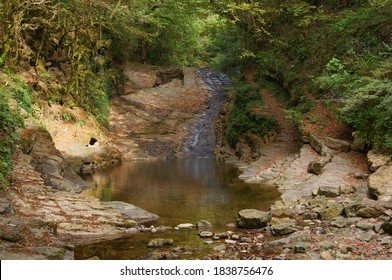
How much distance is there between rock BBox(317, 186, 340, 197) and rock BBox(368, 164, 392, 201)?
31.5 inches

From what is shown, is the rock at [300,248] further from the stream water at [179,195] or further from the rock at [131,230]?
the rock at [131,230]

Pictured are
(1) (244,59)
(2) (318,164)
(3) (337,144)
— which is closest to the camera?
(2) (318,164)

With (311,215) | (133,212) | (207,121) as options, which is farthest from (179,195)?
(207,121)

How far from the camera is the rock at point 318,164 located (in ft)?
41.6

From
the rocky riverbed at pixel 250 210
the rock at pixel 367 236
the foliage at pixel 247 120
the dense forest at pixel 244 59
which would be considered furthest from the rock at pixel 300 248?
the foliage at pixel 247 120

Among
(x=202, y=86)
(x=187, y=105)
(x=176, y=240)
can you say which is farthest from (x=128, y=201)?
(x=202, y=86)

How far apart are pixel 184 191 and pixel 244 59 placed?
14733 millimetres

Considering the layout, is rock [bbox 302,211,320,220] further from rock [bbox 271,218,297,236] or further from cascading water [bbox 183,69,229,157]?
cascading water [bbox 183,69,229,157]

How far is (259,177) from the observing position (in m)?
13.9

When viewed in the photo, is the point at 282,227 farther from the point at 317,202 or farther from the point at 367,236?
the point at 317,202

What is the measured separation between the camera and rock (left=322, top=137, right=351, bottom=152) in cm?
1359

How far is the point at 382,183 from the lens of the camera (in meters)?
9.61

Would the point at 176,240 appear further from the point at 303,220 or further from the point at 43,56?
the point at 43,56

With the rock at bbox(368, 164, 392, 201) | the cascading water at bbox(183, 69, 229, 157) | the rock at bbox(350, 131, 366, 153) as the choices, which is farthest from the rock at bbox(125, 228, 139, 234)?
the cascading water at bbox(183, 69, 229, 157)
